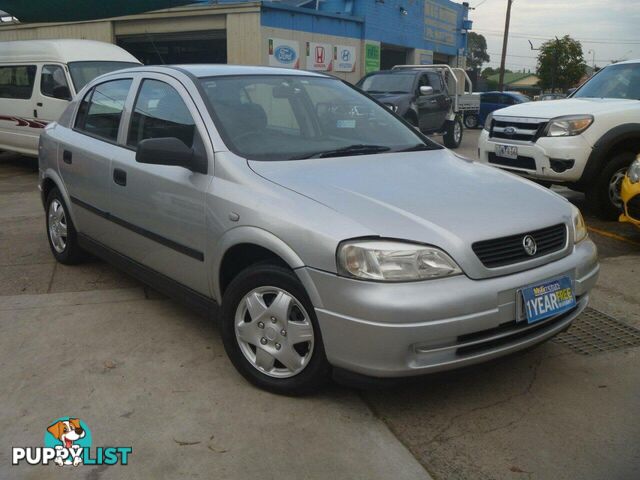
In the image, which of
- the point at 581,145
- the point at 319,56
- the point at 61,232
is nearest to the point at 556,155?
the point at 581,145

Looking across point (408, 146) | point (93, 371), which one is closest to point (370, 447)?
point (93, 371)

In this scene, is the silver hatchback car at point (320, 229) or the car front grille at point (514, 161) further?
the car front grille at point (514, 161)

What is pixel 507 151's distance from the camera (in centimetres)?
727

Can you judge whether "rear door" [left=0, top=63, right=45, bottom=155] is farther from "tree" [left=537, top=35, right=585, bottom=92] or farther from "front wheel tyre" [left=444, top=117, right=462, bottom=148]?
"tree" [left=537, top=35, right=585, bottom=92]

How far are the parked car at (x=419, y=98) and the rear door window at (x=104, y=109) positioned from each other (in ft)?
27.6

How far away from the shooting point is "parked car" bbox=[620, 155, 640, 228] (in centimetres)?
561

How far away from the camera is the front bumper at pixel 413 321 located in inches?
105

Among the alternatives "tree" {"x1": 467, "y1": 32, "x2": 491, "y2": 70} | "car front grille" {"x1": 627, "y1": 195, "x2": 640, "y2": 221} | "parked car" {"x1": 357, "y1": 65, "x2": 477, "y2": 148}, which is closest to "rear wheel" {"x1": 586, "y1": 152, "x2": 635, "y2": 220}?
"car front grille" {"x1": 627, "y1": 195, "x2": 640, "y2": 221}

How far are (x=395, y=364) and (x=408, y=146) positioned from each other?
171cm

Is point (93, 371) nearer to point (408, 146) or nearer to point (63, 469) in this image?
point (63, 469)

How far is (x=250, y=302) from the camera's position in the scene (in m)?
3.18

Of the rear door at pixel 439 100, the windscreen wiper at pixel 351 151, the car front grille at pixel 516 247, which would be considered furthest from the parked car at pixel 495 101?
the car front grille at pixel 516 247

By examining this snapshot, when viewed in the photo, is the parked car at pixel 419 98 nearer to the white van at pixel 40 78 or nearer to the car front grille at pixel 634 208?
the white van at pixel 40 78

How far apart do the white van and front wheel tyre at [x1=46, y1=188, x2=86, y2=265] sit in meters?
4.75
